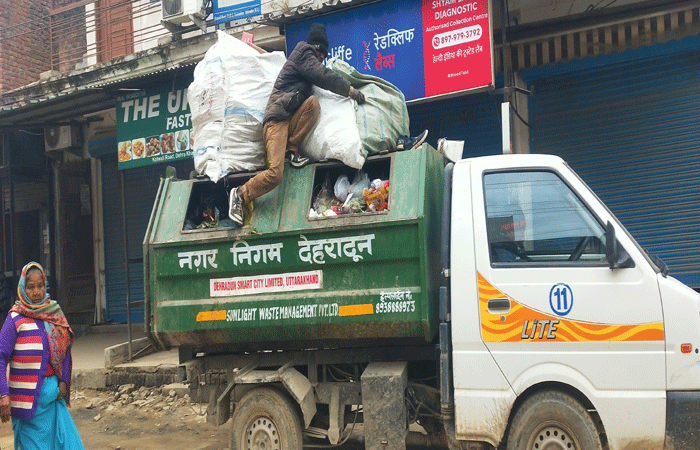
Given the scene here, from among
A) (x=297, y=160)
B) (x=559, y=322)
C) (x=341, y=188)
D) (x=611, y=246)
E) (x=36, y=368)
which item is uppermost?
(x=297, y=160)

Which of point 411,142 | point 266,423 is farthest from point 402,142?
point 266,423

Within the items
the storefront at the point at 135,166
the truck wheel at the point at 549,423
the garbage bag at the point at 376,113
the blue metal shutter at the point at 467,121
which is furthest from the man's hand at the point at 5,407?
the blue metal shutter at the point at 467,121

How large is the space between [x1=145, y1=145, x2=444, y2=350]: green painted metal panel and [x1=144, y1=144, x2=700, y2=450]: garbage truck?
0.01 m

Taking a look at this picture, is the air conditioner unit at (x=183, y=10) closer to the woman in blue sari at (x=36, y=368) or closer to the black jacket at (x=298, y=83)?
the black jacket at (x=298, y=83)

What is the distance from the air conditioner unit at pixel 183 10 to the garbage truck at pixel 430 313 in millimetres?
5106

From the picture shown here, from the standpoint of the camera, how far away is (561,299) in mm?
3582

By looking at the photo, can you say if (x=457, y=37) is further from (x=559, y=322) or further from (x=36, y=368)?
(x=36, y=368)

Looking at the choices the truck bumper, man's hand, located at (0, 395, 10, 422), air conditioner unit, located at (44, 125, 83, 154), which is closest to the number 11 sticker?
the truck bumper

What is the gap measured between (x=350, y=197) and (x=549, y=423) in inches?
74.9

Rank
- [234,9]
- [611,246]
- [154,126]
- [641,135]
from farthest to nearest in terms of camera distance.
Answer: [154,126]
[234,9]
[641,135]
[611,246]

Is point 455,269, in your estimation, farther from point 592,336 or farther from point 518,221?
point 592,336

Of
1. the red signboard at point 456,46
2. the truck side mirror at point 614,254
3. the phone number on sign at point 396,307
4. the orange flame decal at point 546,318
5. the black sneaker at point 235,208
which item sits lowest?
the orange flame decal at point 546,318

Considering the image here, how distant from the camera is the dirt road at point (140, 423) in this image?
595cm

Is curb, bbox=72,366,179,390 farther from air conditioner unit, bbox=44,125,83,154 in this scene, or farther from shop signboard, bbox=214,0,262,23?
air conditioner unit, bbox=44,125,83,154
